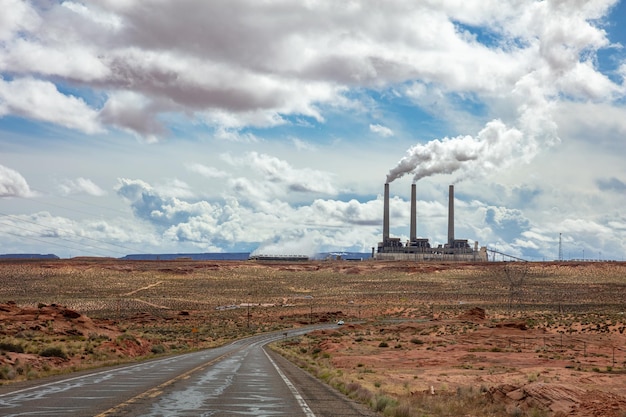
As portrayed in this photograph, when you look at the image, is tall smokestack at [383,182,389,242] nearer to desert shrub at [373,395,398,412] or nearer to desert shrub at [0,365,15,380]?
desert shrub at [0,365,15,380]

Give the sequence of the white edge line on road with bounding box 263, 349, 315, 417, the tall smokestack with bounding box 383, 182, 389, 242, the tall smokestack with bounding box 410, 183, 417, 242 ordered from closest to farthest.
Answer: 1. the white edge line on road with bounding box 263, 349, 315, 417
2. the tall smokestack with bounding box 383, 182, 389, 242
3. the tall smokestack with bounding box 410, 183, 417, 242

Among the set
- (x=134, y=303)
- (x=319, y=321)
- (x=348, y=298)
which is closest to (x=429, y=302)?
(x=348, y=298)

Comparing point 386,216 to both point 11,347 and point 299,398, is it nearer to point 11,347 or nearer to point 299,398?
point 11,347

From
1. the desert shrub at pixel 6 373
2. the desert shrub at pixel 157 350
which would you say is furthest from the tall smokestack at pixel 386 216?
the desert shrub at pixel 6 373

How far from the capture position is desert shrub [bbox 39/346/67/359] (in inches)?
1330

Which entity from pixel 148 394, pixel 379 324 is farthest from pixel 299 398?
pixel 379 324

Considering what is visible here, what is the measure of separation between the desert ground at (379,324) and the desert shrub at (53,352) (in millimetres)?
69

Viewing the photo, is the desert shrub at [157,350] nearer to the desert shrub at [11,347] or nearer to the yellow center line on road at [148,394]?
the desert shrub at [11,347]

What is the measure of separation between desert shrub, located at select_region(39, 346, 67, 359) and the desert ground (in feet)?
0.22

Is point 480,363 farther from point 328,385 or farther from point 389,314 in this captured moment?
point 389,314

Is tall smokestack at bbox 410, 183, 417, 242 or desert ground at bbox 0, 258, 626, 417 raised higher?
tall smokestack at bbox 410, 183, 417, 242

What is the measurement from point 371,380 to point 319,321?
2571 inches

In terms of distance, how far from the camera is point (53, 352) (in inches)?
1342

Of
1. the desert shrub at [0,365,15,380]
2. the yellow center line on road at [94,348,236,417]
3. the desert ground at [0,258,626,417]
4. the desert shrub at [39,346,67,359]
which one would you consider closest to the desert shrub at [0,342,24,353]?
the desert ground at [0,258,626,417]
